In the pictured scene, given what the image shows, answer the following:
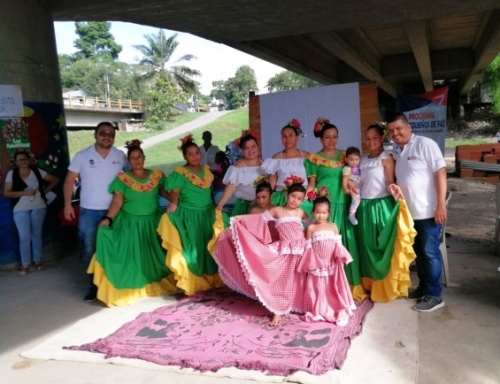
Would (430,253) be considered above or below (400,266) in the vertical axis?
above

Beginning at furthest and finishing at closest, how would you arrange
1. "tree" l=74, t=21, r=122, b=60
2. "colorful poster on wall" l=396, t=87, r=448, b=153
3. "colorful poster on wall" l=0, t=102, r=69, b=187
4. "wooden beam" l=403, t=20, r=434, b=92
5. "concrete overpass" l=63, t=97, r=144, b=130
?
"tree" l=74, t=21, r=122, b=60 → "concrete overpass" l=63, t=97, r=144, b=130 → "colorful poster on wall" l=396, t=87, r=448, b=153 → "wooden beam" l=403, t=20, r=434, b=92 → "colorful poster on wall" l=0, t=102, r=69, b=187

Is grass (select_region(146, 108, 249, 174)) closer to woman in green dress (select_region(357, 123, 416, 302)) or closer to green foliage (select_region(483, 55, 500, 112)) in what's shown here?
woman in green dress (select_region(357, 123, 416, 302))

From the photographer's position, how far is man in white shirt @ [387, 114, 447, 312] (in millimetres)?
3729

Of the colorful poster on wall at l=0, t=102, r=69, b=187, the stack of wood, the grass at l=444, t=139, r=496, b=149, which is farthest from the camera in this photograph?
the grass at l=444, t=139, r=496, b=149

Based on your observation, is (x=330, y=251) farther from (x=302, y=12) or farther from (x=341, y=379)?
(x=302, y=12)

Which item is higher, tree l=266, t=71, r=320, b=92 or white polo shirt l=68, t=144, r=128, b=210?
tree l=266, t=71, r=320, b=92

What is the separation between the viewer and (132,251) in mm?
4465

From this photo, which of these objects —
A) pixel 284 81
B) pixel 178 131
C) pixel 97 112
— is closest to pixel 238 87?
pixel 284 81

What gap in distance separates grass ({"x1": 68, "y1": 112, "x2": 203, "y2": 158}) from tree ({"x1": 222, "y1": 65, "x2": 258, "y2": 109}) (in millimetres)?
30666

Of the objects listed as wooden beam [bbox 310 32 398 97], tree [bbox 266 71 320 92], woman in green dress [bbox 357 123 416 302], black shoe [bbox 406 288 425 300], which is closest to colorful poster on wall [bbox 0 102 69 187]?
woman in green dress [bbox 357 123 416 302]

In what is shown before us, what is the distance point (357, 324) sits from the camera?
357 centimetres

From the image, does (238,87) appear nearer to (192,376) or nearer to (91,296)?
(91,296)

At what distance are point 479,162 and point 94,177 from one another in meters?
10.8

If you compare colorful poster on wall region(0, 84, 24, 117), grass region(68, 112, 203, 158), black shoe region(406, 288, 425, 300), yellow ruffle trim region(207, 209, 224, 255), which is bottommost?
black shoe region(406, 288, 425, 300)
